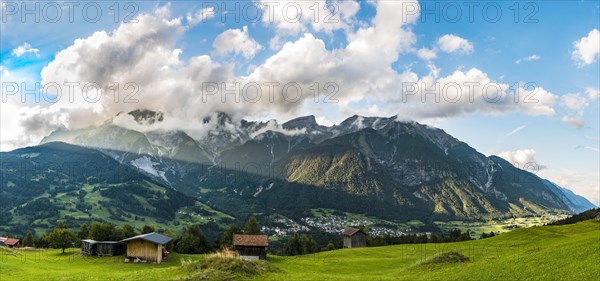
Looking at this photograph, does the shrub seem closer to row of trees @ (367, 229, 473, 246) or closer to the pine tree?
the pine tree

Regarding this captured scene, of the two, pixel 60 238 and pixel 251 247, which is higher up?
pixel 60 238

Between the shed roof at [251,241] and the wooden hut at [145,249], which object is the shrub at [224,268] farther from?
the shed roof at [251,241]

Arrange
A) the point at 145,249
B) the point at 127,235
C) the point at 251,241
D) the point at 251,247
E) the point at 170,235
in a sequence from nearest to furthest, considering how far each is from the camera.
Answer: the point at 145,249, the point at 251,247, the point at 251,241, the point at 170,235, the point at 127,235

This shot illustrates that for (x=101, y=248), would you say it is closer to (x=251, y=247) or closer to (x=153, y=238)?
(x=153, y=238)

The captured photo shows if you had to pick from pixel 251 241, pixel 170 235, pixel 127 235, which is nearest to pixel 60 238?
pixel 127 235

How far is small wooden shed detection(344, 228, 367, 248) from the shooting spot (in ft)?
426

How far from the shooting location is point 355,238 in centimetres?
13062

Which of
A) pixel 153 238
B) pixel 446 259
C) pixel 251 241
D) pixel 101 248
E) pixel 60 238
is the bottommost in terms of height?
pixel 251 241

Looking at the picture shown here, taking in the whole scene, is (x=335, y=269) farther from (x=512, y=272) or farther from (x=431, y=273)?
(x=512, y=272)

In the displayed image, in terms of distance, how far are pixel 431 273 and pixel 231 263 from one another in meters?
21.3

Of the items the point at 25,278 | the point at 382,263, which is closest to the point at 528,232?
the point at 382,263

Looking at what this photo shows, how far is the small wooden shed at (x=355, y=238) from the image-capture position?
130 metres

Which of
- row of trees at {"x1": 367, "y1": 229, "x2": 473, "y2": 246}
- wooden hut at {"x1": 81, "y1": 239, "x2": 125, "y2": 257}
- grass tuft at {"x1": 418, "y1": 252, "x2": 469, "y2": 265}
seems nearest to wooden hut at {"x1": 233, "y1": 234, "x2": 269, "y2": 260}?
wooden hut at {"x1": 81, "y1": 239, "x2": 125, "y2": 257}

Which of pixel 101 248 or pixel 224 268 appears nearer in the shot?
pixel 224 268
